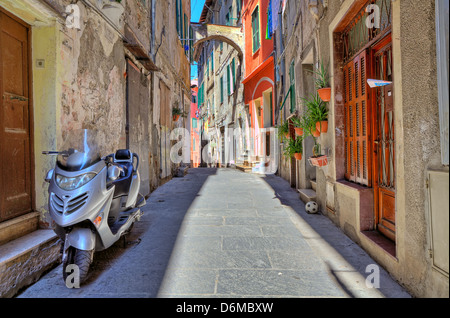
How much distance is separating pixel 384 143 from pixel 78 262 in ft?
10.6

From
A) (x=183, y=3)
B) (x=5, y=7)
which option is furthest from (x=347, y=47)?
(x=183, y=3)

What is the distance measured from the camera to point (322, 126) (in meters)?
4.71

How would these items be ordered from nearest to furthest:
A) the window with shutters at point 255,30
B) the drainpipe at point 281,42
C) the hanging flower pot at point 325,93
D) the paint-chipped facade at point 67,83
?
the paint-chipped facade at point 67,83 → the hanging flower pot at point 325,93 → the drainpipe at point 281,42 → the window with shutters at point 255,30

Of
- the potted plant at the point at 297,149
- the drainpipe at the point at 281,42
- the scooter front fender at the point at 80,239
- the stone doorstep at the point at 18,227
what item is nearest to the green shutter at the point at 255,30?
the drainpipe at the point at 281,42

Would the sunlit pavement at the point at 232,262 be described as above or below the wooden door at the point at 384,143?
below

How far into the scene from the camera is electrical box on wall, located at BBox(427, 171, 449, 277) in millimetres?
1853

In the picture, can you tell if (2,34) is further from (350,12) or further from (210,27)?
(210,27)

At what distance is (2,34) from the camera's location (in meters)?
2.80

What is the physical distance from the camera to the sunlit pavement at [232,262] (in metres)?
2.45

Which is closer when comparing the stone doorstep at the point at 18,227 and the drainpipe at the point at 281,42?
the stone doorstep at the point at 18,227

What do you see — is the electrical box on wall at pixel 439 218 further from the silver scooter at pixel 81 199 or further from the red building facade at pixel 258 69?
the red building facade at pixel 258 69

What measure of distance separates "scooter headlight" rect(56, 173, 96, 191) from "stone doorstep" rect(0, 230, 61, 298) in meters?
0.64

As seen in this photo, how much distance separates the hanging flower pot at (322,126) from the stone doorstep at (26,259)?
149 inches

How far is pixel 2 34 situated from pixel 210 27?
14.0 metres
